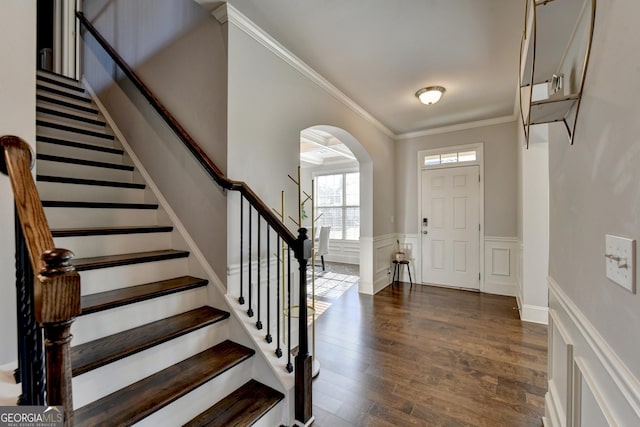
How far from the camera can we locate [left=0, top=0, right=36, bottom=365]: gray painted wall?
1.21 m

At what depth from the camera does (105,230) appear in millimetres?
1906

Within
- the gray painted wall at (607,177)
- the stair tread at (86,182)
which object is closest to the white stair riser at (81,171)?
the stair tread at (86,182)

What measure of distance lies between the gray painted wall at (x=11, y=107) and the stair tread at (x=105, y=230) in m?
0.53

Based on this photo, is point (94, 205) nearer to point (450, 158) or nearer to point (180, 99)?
point (180, 99)

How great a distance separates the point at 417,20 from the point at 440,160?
9.85ft

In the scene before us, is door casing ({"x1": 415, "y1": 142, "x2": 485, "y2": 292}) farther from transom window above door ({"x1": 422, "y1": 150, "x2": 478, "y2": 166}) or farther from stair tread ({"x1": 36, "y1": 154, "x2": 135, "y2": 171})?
stair tread ({"x1": 36, "y1": 154, "x2": 135, "y2": 171})

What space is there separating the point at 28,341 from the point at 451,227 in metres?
4.84

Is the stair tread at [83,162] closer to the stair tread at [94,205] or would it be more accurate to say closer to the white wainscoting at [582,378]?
the stair tread at [94,205]

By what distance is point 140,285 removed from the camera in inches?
72.7

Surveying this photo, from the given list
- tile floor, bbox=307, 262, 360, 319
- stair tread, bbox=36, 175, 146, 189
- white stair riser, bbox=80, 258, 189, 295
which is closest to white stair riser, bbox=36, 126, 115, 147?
stair tread, bbox=36, 175, 146, 189

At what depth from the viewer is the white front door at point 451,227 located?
446 centimetres

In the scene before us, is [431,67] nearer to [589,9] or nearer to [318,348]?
[589,9]

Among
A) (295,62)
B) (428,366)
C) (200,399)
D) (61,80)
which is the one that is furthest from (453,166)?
(61,80)

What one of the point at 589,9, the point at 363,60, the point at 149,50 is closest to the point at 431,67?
the point at 363,60
